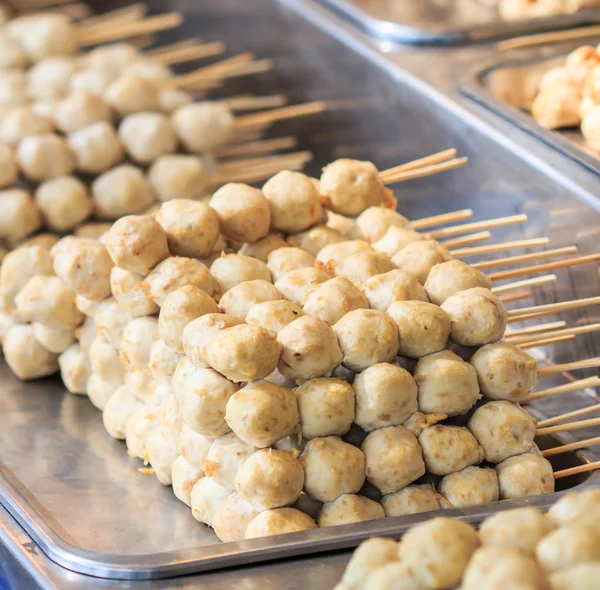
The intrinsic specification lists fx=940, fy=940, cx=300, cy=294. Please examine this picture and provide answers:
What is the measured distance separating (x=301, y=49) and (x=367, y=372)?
1.91 m

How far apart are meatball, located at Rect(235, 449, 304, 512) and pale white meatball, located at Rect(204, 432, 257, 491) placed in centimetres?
3

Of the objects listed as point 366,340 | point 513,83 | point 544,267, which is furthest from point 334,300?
point 513,83

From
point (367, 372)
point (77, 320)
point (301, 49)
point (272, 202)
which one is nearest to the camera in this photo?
point (367, 372)

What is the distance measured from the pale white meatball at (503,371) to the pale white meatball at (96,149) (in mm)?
1334

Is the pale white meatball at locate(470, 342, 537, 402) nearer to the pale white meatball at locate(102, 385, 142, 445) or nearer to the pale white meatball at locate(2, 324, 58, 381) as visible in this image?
the pale white meatball at locate(102, 385, 142, 445)

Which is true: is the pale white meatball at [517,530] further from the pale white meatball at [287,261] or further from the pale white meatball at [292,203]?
the pale white meatball at [292,203]

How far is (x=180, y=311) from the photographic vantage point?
1.58m

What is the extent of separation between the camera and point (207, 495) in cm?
158

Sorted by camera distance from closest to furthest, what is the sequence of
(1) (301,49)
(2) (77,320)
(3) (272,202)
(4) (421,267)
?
(4) (421,267)
(3) (272,202)
(2) (77,320)
(1) (301,49)

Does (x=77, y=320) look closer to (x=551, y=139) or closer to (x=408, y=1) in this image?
(x=551, y=139)

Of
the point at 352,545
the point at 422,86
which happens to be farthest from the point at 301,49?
the point at 352,545

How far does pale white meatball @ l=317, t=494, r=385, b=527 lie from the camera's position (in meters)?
1.45

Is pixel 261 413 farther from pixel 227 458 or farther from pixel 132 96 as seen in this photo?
pixel 132 96

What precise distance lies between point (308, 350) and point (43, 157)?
1376 millimetres
